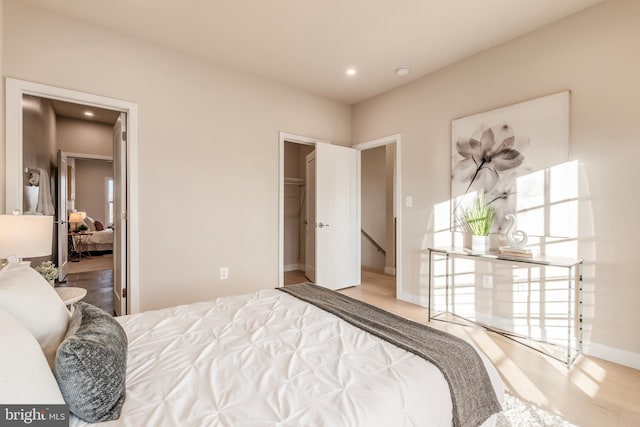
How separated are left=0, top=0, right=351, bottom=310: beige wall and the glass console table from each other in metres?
2.11

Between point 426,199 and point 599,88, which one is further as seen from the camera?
point 426,199

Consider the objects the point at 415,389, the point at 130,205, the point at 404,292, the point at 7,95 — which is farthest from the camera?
the point at 404,292

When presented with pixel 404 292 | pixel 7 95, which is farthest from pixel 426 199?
pixel 7 95

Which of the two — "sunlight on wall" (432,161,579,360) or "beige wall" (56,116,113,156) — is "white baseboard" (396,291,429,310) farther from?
"beige wall" (56,116,113,156)

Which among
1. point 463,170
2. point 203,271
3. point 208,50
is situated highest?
point 208,50

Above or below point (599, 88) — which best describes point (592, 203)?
below

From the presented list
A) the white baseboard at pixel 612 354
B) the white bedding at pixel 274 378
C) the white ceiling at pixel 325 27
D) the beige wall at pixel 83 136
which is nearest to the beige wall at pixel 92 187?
the beige wall at pixel 83 136

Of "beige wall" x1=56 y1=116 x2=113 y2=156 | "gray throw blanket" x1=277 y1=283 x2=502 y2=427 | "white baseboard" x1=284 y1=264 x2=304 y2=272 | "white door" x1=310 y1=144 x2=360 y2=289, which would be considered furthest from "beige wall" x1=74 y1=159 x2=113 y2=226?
"gray throw blanket" x1=277 y1=283 x2=502 y2=427

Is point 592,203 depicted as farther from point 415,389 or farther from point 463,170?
point 415,389

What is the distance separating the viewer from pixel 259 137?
11.7 feet

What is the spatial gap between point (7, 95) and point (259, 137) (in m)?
2.13

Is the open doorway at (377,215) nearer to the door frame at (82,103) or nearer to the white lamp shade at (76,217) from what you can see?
the door frame at (82,103)

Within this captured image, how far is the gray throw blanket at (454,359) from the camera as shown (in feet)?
3.77

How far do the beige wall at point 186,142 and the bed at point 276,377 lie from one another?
1497 millimetres
